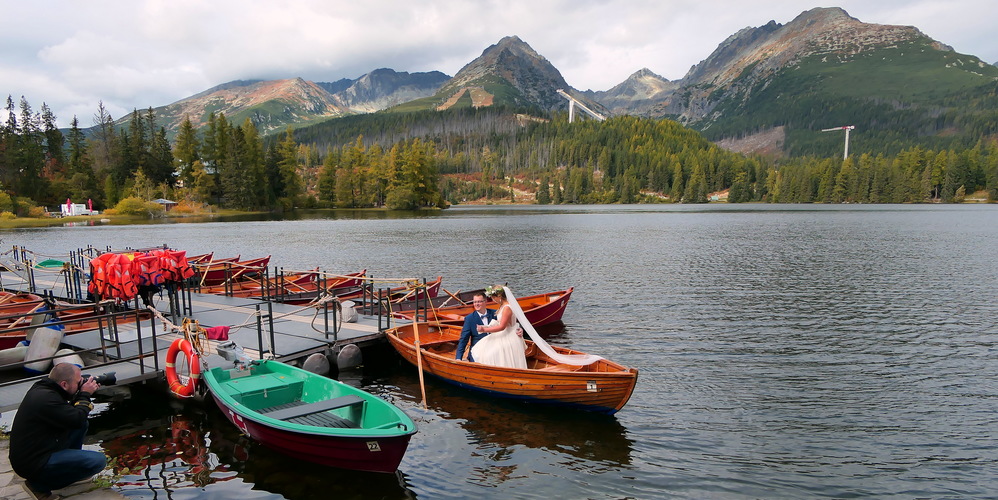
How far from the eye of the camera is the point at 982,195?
16575 cm

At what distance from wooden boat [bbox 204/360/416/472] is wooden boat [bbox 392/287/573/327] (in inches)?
312

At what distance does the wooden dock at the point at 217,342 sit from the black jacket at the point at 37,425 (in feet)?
16.6

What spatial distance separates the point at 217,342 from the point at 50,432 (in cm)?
611

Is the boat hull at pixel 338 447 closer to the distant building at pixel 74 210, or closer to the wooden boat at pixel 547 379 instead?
the wooden boat at pixel 547 379

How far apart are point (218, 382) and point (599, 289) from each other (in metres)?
22.6

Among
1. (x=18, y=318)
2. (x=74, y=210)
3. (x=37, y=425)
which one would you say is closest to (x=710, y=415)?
(x=37, y=425)

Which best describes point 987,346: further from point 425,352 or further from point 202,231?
point 202,231

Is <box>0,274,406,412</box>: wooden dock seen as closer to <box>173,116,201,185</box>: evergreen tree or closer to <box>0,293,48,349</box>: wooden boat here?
<box>0,293,48,349</box>: wooden boat

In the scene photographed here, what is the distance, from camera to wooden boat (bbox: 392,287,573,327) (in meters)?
21.0

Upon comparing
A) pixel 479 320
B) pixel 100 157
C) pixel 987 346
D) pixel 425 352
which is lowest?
pixel 987 346

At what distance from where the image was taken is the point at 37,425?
24.4 feet

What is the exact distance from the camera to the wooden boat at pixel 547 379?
12719 mm

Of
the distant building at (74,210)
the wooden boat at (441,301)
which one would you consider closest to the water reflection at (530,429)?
the wooden boat at (441,301)

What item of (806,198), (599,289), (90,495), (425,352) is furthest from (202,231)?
(806,198)
